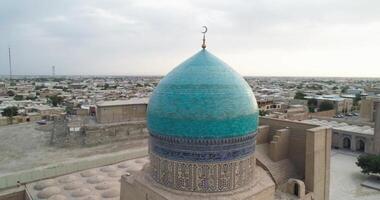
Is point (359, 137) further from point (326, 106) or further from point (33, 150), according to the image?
point (33, 150)

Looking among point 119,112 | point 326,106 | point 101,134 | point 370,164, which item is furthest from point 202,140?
point 326,106

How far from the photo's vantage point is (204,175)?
20.5ft

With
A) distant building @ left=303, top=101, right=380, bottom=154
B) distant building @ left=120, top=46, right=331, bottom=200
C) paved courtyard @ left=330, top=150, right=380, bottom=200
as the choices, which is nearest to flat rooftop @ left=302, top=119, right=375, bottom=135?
distant building @ left=303, top=101, right=380, bottom=154

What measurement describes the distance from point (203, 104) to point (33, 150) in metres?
14.6

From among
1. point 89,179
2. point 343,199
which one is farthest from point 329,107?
point 89,179

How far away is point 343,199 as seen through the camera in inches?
464

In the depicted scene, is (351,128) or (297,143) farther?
(351,128)

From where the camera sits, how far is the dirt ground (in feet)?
49.7

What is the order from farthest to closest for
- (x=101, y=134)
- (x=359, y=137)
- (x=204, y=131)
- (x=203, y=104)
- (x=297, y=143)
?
(x=101, y=134) → (x=359, y=137) → (x=297, y=143) → (x=203, y=104) → (x=204, y=131)

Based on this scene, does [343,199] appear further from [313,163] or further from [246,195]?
[246,195]

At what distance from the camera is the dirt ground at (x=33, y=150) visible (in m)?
15.2

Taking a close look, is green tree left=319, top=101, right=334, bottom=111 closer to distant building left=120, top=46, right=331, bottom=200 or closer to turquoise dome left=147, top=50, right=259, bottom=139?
distant building left=120, top=46, right=331, bottom=200

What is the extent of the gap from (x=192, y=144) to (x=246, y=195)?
149 centimetres

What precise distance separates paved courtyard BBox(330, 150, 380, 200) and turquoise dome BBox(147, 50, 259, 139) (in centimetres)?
756
